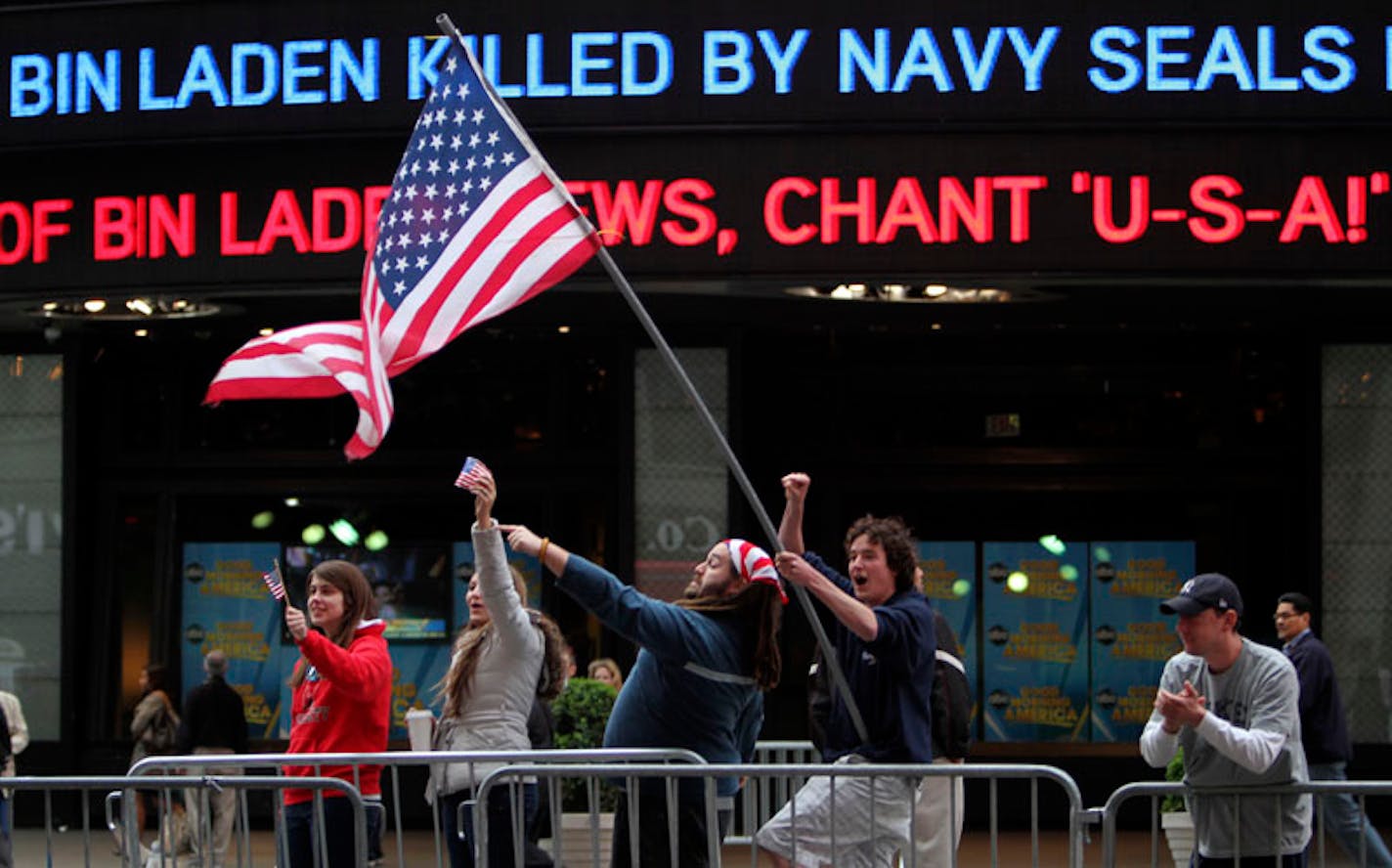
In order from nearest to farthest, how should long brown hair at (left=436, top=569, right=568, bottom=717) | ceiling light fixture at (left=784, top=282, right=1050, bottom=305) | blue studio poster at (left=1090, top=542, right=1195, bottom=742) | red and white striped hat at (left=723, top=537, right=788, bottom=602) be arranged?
red and white striped hat at (left=723, top=537, right=788, bottom=602)
long brown hair at (left=436, top=569, right=568, bottom=717)
ceiling light fixture at (left=784, top=282, right=1050, bottom=305)
blue studio poster at (left=1090, top=542, right=1195, bottom=742)

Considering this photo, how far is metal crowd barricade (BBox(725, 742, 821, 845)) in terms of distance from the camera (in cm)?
1005

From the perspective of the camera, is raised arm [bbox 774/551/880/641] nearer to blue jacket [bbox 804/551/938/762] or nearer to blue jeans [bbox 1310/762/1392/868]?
blue jacket [bbox 804/551/938/762]

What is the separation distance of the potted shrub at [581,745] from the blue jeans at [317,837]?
4002 mm

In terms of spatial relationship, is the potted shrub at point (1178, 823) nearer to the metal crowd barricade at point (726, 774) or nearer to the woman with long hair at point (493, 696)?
the woman with long hair at point (493, 696)

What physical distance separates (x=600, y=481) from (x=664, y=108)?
337 centimetres

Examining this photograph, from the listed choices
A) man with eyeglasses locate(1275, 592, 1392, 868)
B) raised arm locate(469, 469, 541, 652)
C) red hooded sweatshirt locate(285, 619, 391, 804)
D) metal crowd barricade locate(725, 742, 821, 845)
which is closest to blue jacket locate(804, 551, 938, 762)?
metal crowd barricade locate(725, 742, 821, 845)

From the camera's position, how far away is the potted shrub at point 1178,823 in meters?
13.0

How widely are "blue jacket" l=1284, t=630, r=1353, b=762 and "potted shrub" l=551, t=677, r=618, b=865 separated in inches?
147

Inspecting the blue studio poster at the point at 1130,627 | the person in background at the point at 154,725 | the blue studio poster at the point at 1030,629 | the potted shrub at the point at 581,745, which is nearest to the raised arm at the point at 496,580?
the potted shrub at the point at 581,745

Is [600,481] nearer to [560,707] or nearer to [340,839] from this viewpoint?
[560,707]

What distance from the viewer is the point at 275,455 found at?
1766 centimetres

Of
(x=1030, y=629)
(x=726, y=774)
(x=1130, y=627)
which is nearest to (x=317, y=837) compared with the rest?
(x=726, y=774)

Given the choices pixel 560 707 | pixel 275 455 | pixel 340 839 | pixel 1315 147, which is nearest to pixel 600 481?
pixel 275 455

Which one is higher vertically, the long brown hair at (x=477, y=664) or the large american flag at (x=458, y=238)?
the large american flag at (x=458, y=238)
